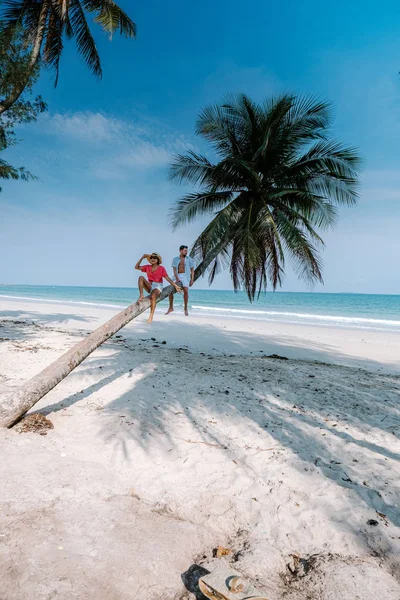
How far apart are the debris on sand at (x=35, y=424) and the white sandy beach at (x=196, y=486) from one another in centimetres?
10

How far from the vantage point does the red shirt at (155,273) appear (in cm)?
580

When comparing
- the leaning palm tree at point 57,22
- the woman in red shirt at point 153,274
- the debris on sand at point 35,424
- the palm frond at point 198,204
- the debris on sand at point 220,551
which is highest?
the leaning palm tree at point 57,22

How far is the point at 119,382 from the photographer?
18.7 ft

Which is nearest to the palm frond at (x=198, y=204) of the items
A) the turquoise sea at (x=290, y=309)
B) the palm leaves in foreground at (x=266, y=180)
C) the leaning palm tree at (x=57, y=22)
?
the palm leaves in foreground at (x=266, y=180)

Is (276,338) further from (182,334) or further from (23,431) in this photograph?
(23,431)

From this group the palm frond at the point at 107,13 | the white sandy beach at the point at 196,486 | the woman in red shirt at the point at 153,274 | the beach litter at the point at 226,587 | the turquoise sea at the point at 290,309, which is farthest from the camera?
the turquoise sea at the point at 290,309

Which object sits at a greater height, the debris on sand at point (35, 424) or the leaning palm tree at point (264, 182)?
the leaning palm tree at point (264, 182)

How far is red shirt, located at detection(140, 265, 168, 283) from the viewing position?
5.80m

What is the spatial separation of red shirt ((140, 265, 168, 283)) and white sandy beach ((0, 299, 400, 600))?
185cm

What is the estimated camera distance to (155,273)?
5.82 m

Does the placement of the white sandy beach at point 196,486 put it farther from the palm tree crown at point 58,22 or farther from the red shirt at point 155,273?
the palm tree crown at point 58,22

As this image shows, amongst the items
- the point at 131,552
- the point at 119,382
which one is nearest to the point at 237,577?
the point at 131,552

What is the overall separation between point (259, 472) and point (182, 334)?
8719 mm

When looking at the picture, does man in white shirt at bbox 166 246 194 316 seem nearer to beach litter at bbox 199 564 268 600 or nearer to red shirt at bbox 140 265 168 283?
red shirt at bbox 140 265 168 283
